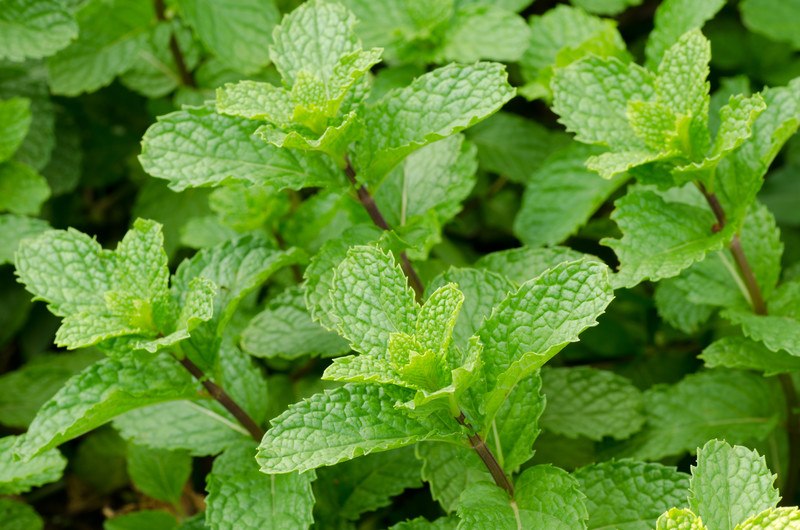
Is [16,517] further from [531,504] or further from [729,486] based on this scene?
[729,486]

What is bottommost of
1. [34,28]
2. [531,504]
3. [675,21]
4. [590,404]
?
[590,404]

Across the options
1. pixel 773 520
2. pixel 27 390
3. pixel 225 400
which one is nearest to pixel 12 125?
pixel 27 390

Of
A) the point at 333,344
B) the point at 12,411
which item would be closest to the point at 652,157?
the point at 333,344

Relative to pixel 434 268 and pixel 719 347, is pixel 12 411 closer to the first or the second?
pixel 434 268

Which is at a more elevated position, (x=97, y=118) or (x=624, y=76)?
(x=624, y=76)

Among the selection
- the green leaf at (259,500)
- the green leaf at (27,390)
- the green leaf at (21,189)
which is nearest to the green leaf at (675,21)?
the green leaf at (259,500)
